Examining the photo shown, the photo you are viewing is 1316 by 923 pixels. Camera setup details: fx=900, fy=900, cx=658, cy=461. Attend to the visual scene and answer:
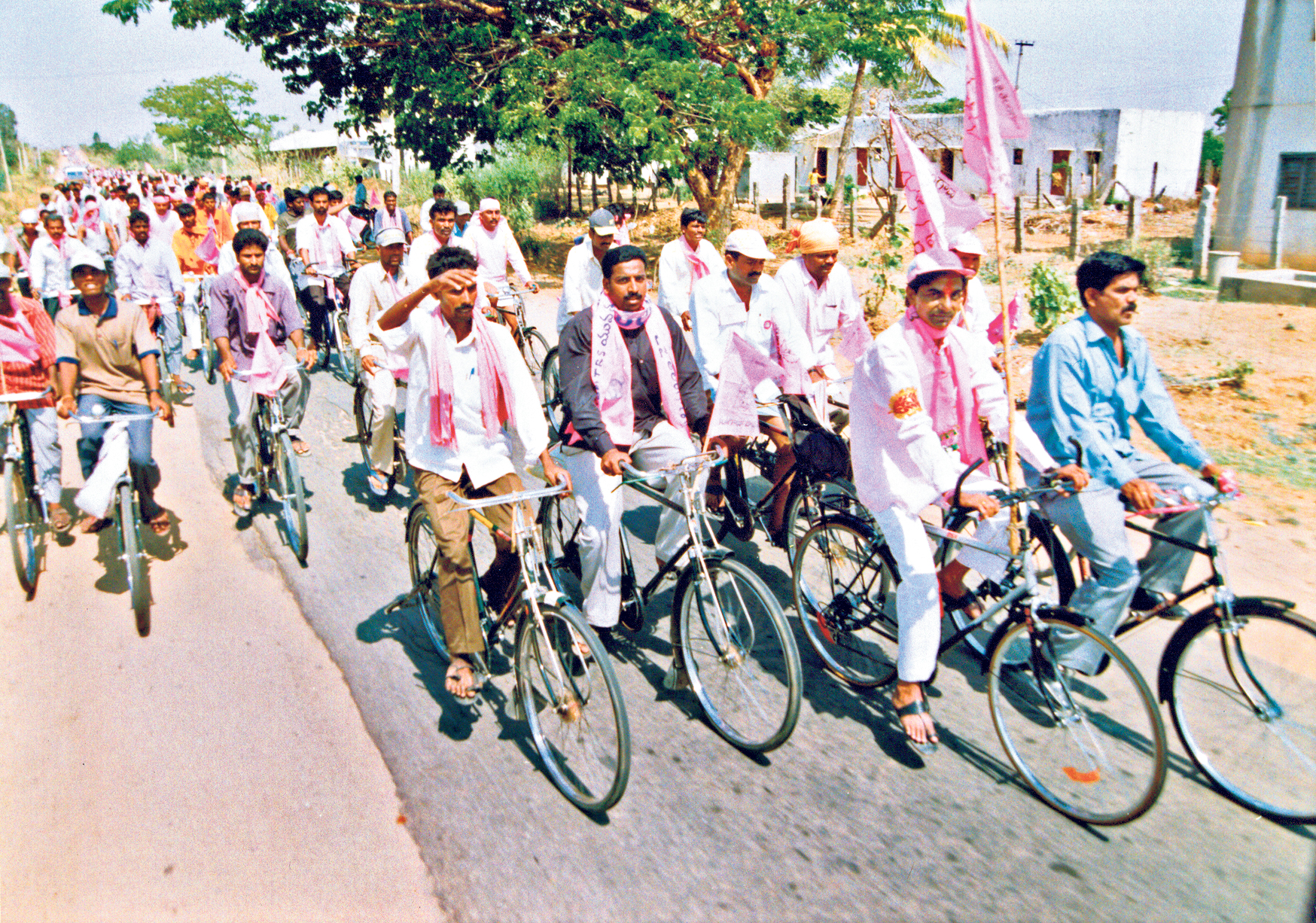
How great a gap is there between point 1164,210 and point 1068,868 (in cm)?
2892

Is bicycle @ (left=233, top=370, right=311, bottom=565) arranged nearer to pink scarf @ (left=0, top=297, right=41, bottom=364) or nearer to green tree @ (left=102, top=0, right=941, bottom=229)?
pink scarf @ (left=0, top=297, right=41, bottom=364)

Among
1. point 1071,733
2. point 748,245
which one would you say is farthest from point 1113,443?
point 748,245

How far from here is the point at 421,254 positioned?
7.82m

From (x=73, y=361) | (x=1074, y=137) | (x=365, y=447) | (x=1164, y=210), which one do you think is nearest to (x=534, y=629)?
(x=73, y=361)

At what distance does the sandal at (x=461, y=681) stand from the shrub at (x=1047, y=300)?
8.44 metres

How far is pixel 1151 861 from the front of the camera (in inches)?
124

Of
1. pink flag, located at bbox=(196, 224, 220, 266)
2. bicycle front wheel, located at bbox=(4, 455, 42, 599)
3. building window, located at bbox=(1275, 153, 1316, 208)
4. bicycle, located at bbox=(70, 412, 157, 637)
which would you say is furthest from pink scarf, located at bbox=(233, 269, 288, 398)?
building window, located at bbox=(1275, 153, 1316, 208)

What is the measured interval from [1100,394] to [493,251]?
6822mm

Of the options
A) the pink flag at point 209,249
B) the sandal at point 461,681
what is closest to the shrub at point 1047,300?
the sandal at point 461,681

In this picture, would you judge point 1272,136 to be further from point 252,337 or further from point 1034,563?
point 252,337

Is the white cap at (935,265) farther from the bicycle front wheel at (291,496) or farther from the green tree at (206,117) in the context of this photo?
the green tree at (206,117)

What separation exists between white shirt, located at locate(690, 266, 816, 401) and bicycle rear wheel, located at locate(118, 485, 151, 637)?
3.44 metres

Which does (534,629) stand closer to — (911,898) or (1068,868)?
(911,898)

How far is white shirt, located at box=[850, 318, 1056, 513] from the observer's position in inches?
145
